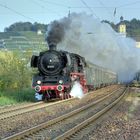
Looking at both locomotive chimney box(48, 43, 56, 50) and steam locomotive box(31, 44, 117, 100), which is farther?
locomotive chimney box(48, 43, 56, 50)

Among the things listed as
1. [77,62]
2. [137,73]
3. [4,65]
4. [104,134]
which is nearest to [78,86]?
[77,62]

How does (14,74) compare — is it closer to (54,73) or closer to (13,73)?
(13,73)

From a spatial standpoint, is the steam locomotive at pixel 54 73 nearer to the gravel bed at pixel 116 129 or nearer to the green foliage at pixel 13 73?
the gravel bed at pixel 116 129

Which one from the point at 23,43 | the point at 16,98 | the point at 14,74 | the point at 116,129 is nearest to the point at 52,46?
the point at 16,98

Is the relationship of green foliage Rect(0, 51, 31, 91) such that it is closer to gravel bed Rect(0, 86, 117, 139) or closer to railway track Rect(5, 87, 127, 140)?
gravel bed Rect(0, 86, 117, 139)

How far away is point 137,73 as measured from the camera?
76.8 meters

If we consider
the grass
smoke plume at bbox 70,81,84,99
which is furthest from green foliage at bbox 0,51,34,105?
smoke plume at bbox 70,81,84,99

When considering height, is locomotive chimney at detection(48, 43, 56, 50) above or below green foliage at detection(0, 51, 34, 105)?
above

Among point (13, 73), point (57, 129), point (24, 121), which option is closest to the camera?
point (57, 129)

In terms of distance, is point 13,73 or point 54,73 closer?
point 54,73

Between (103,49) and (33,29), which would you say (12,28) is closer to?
(33,29)

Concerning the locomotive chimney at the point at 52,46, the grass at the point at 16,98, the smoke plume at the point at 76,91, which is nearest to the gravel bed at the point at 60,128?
the grass at the point at 16,98

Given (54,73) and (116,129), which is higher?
(54,73)

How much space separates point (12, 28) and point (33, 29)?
6709 mm
